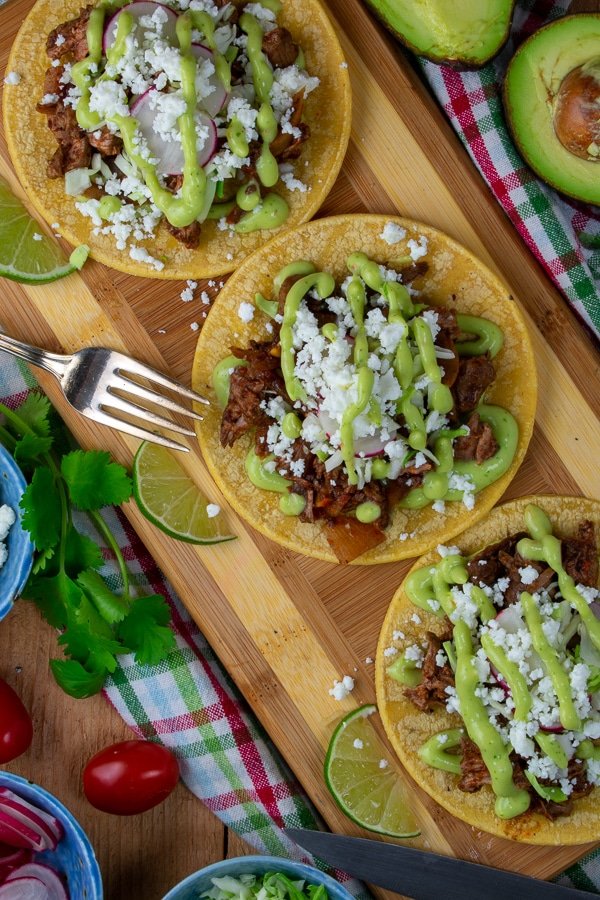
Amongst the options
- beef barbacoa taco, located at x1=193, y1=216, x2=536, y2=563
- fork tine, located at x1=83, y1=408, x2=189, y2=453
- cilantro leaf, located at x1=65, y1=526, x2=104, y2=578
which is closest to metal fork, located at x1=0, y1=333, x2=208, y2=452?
fork tine, located at x1=83, y1=408, x2=189, y2=453

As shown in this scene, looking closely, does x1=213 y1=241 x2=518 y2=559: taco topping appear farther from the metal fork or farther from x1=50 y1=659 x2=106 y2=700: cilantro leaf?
x1=50 y1=659 x2=106 y2=700: cilantro leaf

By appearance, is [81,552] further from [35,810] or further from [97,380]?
[35,810]

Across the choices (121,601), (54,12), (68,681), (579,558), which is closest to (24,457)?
(121,601)

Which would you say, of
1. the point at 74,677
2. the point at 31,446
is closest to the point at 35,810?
the point at 74,677

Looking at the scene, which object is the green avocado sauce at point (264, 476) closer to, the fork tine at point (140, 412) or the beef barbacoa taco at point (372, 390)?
the beef barbacoa taco at point (372, 390)

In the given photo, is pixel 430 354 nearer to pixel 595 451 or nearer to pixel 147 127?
pixel 595 451

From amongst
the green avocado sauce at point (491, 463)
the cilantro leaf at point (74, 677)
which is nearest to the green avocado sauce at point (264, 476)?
the green avocado sauce at point (491, 463)

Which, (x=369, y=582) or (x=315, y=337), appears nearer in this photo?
(x=315, y=337)
